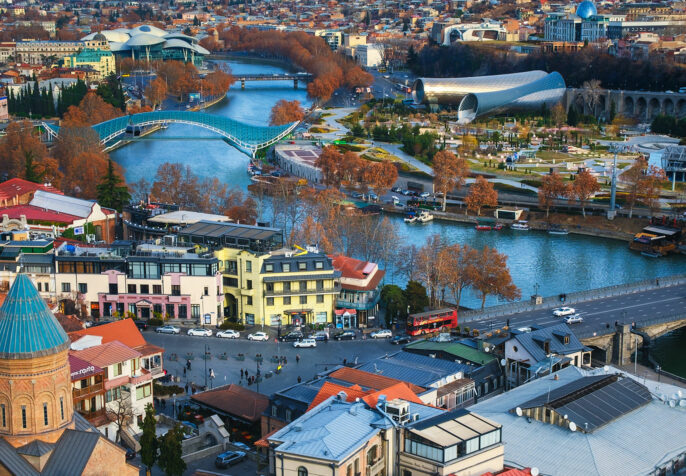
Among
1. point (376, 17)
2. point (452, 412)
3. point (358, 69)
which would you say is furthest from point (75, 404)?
point (376, 17)

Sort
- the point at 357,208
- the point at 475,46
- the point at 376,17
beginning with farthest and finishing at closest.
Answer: the point at 376,17 < the point at 475,46 < the point at 357,208

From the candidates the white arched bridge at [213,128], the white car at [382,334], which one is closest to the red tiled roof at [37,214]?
the white car at [382,334]

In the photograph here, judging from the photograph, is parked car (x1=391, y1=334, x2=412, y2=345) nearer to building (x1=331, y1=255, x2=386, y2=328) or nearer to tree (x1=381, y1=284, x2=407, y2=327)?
tree (x1=381, y1=284, x2=407, y2=327)

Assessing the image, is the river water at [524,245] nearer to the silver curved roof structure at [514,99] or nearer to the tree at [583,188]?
the tree at [583,188]

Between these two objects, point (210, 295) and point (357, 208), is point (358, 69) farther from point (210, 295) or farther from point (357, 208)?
point (210, 295)

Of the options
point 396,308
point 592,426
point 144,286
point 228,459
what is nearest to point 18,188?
point 144,286

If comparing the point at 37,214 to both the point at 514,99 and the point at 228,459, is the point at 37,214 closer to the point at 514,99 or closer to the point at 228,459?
the point at 228,459

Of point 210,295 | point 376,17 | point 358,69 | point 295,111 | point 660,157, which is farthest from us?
point 376,17
